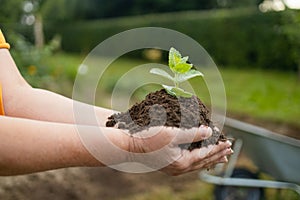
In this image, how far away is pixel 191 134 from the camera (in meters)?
1.02

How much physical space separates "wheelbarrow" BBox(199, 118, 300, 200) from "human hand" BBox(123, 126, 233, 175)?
147cm

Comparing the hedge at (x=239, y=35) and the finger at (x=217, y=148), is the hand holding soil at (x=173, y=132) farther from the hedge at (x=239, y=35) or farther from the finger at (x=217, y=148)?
the hedge at (x=239, y=35)

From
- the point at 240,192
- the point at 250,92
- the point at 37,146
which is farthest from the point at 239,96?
the point at 37,146

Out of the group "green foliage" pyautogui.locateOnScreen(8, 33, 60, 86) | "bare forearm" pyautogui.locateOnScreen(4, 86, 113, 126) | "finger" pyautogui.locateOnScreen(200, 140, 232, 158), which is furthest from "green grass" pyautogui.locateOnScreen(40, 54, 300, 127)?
"finger" pyautogui.locateOnScreen(200, 140, 232, 158)

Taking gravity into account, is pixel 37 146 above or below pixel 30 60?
above

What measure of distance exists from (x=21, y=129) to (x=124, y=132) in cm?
23

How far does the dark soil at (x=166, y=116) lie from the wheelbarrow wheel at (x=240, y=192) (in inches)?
76.9

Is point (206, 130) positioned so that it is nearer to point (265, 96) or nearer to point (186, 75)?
point (186, 75)

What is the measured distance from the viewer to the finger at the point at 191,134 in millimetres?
1010

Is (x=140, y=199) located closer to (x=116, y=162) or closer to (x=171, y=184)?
(x=171, y=184)

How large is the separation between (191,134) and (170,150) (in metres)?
0.06

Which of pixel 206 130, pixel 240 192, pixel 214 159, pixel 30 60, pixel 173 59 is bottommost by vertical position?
pixel 240 192

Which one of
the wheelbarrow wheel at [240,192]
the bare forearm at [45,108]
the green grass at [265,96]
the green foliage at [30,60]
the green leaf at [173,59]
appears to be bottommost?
the green grass at [265,96]

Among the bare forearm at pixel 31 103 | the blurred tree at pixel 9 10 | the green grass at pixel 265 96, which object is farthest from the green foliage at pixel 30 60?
the bare forearm at pixel 31 103
